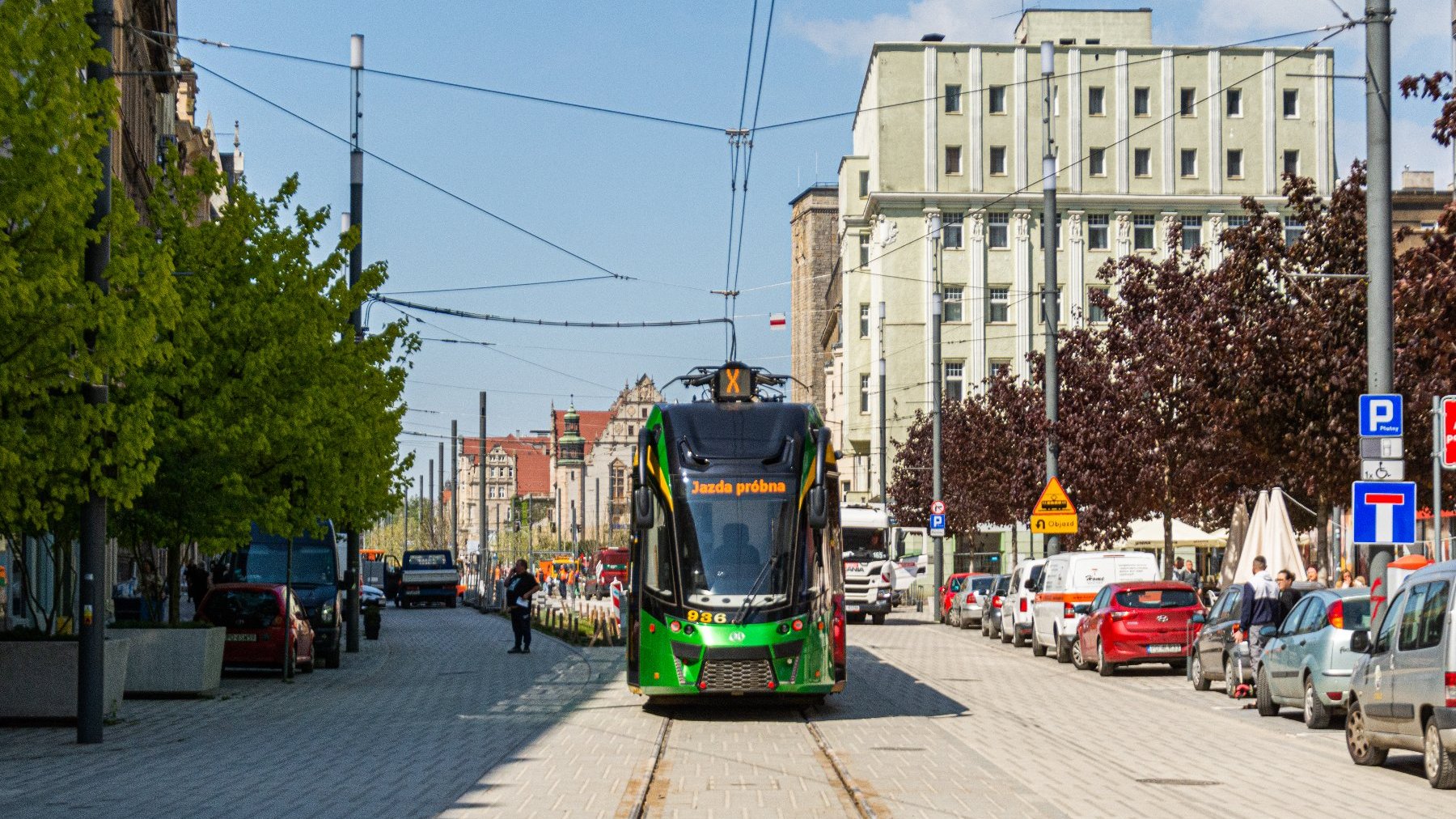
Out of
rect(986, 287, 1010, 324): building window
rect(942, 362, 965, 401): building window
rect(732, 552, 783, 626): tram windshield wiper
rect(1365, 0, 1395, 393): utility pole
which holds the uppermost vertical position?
rect(986, 287, 1010, 324): building window

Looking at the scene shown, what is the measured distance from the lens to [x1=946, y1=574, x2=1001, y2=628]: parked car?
161ft

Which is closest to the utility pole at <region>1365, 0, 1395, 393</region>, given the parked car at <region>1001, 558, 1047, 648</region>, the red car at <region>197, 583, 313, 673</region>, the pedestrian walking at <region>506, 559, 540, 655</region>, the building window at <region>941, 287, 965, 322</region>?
the red car at <region>197, 583, 313, 673</region>

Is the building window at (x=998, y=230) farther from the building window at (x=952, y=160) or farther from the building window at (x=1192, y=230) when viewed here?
the building window at (x=1192, y=230)

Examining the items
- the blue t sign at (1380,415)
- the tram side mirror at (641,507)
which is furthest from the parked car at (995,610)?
the blue t sign at (1380,415)

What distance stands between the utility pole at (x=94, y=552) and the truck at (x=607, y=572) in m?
55.6

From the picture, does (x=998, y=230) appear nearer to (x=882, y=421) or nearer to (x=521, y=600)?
(x=882, y=421)

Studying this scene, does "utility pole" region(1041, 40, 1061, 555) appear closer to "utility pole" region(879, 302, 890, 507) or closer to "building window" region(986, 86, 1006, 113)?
"utility pole" region(879, 302, 890, 507)

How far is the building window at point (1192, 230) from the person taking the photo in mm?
85750

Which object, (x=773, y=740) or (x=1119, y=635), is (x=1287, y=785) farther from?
(x=1119, y=635)

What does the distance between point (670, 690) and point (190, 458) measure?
8.36m

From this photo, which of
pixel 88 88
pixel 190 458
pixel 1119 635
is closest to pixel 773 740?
pixel 88 88

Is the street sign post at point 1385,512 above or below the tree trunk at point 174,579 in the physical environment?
above

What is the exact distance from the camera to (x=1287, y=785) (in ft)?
49.8

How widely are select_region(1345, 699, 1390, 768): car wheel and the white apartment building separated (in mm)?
65816
